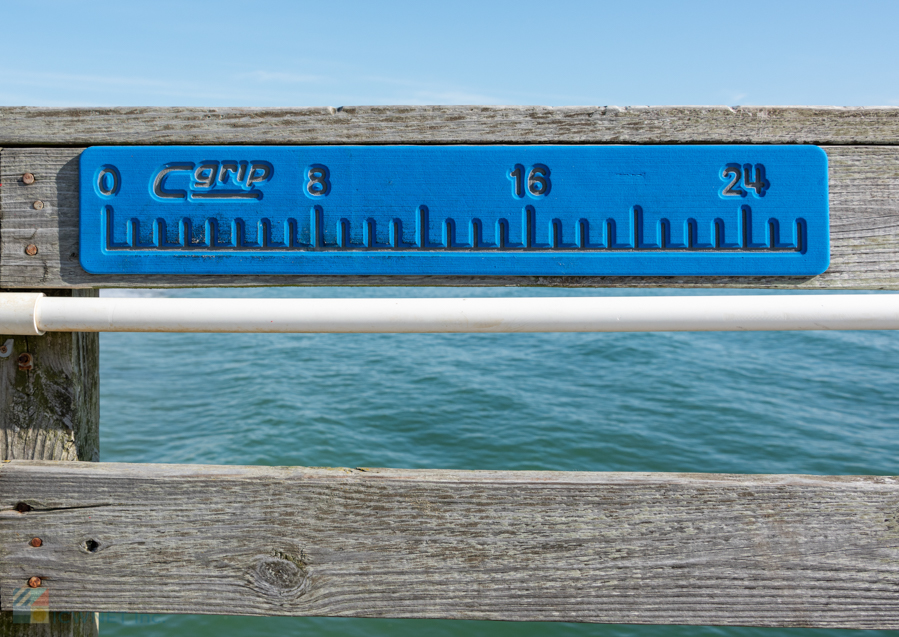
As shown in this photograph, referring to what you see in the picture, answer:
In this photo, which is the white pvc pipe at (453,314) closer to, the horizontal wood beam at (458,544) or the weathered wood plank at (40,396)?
the weathered wood plank at (40,396)

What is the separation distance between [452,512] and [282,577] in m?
0.37

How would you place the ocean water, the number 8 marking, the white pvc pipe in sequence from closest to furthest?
the white pvc pipe
the number 8 marking
the ocean water

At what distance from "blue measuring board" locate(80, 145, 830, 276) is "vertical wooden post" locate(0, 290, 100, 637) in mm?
217

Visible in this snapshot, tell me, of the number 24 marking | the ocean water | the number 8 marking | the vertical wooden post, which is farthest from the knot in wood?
the ocean water

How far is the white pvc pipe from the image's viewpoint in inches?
42.3

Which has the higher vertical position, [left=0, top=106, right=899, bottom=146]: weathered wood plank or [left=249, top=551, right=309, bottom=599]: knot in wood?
[left=0, top=106, right=899, bottom=146]: weathered wood plank

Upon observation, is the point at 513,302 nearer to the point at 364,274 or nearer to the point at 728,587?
the point at 364,274

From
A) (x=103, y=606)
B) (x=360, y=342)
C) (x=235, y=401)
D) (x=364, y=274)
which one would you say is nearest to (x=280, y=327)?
(x=364, y=274)

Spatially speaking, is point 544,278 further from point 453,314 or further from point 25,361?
point 25,361

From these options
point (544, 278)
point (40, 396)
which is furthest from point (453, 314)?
point (40, 396)

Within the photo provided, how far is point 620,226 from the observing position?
1176 millimetres

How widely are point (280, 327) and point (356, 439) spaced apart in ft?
18.7

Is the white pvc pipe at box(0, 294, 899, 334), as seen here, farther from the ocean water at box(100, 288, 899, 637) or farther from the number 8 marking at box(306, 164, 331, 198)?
the ocean water at box(100, 288, 899, 637)

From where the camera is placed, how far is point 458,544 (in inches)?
46.5
